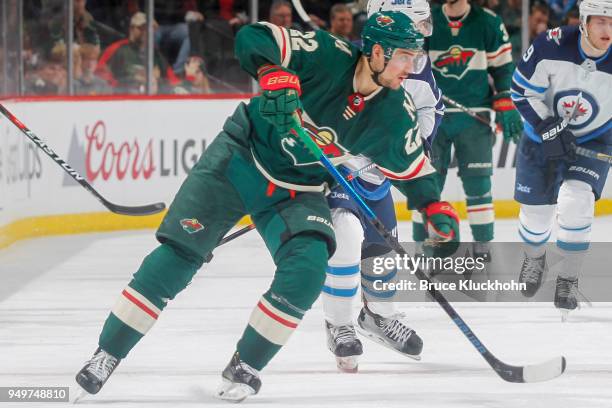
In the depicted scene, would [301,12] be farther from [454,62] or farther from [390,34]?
[390,34]

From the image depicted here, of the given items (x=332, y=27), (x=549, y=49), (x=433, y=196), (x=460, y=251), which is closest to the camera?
(x=433, y=196)

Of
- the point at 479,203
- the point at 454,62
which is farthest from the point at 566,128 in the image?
the point at 454,62

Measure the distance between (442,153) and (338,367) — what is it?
203cm

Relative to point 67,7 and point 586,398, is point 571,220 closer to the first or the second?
point 586,398

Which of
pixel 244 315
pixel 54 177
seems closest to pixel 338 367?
pixel 244 315

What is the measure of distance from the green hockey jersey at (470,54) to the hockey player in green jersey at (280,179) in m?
2.39

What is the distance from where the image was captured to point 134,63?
7.96m

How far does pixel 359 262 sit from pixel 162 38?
4.32m

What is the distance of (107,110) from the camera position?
7.41 meters

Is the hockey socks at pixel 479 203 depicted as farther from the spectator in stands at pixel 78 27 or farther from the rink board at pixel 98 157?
the spectator in stands at pixel 78 27

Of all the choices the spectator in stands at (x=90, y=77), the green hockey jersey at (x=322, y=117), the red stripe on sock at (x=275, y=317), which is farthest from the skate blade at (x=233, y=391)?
the spectator in stands at (x=90, y=77)

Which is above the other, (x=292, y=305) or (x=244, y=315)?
(x=292, y=305)

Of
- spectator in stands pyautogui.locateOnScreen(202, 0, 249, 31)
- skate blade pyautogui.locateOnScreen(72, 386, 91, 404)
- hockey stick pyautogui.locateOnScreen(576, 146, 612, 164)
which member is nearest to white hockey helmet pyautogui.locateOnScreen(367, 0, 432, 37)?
hockey stick pyautogui.locateOnScreen(576, 146, 612, 164)

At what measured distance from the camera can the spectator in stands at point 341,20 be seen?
8.14 meters
